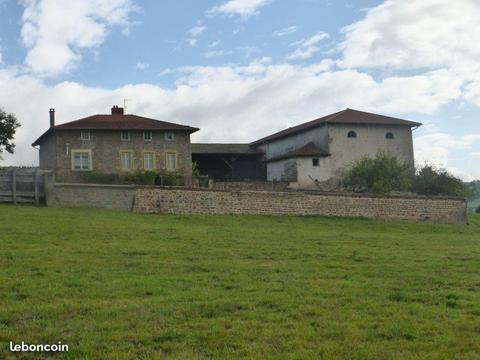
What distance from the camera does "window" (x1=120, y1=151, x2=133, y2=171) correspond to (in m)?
40.8

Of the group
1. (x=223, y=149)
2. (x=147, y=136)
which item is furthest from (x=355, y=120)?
(x=147, y=136)

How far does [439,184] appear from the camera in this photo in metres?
41.4

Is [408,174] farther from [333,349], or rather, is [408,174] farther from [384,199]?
[333,349]

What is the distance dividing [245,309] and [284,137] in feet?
138

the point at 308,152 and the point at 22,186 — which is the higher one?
the point at 308,152

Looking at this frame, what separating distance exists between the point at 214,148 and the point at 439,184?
59.8 feet

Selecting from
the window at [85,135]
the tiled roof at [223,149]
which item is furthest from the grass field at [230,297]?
the tiled roof at [223,149]

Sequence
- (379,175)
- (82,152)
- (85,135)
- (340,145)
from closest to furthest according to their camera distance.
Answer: (379,175), (82,152), (85,135), (340,145)

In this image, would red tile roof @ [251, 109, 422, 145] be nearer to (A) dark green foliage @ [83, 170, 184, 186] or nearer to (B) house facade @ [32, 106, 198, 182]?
(B) house facade @ [32, 106, 198, 182]

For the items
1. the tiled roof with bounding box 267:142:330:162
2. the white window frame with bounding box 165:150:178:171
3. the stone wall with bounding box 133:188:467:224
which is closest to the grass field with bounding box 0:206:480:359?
the stone wall with bounding box 133:188:467:224

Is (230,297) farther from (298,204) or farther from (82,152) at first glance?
(82,152)

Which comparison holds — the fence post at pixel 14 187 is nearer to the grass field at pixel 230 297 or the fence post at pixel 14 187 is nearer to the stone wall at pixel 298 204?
the stone wall at pixel 298 204

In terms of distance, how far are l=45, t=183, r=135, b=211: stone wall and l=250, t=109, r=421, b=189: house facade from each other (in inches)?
728

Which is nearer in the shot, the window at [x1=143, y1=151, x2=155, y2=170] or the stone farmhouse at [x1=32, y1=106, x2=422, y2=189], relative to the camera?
the stone farmhouse at [x1=32, y1=106, x2=422, y2=189]
